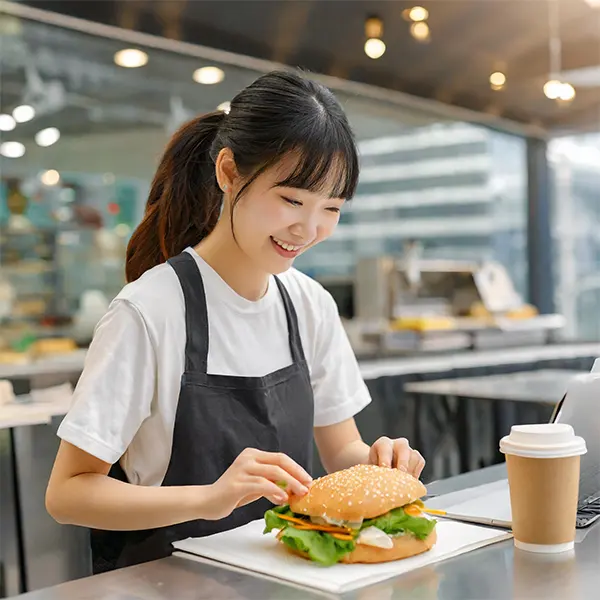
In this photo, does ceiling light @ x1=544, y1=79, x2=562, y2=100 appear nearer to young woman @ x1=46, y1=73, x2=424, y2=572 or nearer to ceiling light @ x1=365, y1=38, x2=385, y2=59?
ceiling light @ x1=365, y1=38, x2=385, y2=59

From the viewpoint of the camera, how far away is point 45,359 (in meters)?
3.72

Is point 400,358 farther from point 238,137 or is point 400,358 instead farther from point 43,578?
point 238,137

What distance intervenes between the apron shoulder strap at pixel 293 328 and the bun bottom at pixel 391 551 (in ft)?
1.63

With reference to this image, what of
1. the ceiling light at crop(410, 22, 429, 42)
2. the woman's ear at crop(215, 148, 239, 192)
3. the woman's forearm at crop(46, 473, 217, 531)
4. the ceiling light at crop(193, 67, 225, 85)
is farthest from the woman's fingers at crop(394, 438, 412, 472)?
the ceiling light at crop(193, 67, 225, 85)

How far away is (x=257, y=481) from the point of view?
44.7 inches

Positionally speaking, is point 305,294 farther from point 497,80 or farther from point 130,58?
point 497,80

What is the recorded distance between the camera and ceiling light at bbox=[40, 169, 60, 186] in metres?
4.03

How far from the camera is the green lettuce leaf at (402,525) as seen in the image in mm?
1134

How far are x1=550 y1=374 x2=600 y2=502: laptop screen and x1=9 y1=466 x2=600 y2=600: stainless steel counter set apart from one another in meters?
0.24

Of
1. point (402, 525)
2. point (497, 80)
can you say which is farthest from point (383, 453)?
point (497, 80)

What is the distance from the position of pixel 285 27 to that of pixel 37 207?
1.46 m

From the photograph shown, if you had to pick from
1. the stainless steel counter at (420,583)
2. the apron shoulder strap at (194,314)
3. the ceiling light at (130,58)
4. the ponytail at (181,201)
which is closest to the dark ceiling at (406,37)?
the ceiling light at (130,58)

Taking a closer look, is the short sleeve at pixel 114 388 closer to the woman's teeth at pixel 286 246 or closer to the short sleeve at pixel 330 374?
the woman's teeth at pixel 286 246

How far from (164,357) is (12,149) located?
2.86 meters
